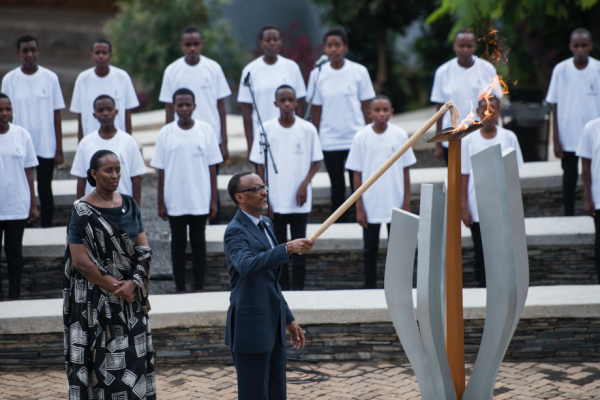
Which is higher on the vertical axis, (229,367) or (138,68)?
(138,68)

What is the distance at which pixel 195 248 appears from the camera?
637cm

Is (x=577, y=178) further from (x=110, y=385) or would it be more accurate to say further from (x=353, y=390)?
(x=110, y=385)

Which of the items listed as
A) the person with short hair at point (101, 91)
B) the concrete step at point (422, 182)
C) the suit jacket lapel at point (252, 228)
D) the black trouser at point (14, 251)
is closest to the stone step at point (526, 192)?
the concrete step at point (422, 182)

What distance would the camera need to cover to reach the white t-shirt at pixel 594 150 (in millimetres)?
5980

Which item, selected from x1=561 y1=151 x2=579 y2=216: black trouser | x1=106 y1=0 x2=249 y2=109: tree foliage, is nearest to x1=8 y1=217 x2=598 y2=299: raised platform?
x1=561 y1=151 x2=579 y2=216: black trouser

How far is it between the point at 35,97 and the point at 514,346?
542cm

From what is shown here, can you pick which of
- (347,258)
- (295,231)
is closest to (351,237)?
(347,258)

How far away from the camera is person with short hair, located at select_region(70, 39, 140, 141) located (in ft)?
24.0

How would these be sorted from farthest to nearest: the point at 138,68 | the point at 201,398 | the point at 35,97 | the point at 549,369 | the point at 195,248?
1. the point at 138,68
2. the point at 35,97
3. the point at 195,248
4. the point at 549,369
5. the point at 201,398

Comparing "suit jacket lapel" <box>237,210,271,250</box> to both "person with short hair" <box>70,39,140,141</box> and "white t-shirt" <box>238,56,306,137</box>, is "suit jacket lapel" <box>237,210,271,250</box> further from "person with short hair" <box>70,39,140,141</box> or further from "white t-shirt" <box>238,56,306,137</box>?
"person with short hair" <box>70,39,140,141</box>

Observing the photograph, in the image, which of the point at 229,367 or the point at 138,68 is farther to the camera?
the point at 138,68

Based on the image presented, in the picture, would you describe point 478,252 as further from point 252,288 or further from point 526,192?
point 252,288

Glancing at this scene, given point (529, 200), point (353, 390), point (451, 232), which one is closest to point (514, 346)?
point (353, 390)

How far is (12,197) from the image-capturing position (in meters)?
6.23
